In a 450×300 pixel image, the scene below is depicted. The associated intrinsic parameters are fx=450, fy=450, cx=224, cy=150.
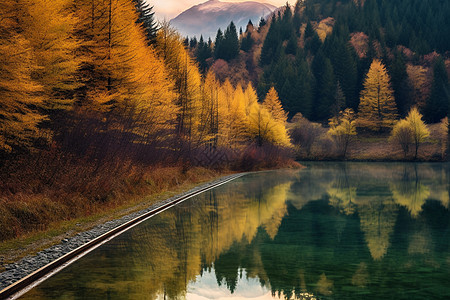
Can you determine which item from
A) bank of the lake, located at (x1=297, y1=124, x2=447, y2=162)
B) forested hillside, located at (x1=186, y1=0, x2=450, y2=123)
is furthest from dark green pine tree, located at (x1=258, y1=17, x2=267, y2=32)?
bank of the lake, located at (x1=297, y1=124, x2=447, y2=162)

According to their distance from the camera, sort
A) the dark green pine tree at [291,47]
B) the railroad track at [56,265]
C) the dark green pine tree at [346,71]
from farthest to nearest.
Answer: the dark green pine tree at [291,47] < the dark green pine tree at [346,71] < the railroad track at [56,265]

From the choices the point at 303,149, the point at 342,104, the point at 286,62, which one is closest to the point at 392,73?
the point at 342,104

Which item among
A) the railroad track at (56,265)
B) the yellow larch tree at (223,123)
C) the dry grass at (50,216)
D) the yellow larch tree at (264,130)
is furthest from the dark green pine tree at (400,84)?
the railroad track at (56,265)

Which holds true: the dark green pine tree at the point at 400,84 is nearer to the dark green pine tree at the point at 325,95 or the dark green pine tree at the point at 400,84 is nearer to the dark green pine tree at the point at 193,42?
the dark green pine tree at the point at 325,95

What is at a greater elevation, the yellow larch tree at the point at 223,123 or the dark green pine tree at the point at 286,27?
the dark green pine tree at the point at 286,27

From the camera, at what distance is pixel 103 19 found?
25.3m

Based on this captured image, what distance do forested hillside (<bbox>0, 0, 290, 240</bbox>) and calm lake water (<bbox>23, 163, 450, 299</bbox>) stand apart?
3.36 m

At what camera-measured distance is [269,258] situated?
31.3 ft

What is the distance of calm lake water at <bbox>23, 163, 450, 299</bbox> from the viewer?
718 cm

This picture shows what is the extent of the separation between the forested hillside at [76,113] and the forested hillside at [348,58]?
258 feet

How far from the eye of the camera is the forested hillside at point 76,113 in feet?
47.3

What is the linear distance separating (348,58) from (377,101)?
69.7ft

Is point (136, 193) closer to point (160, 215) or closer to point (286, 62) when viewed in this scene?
point (160, 215)

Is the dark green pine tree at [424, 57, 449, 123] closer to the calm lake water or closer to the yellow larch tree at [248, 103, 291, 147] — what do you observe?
the yellow larch tree at [248, 103, 291, 147]
